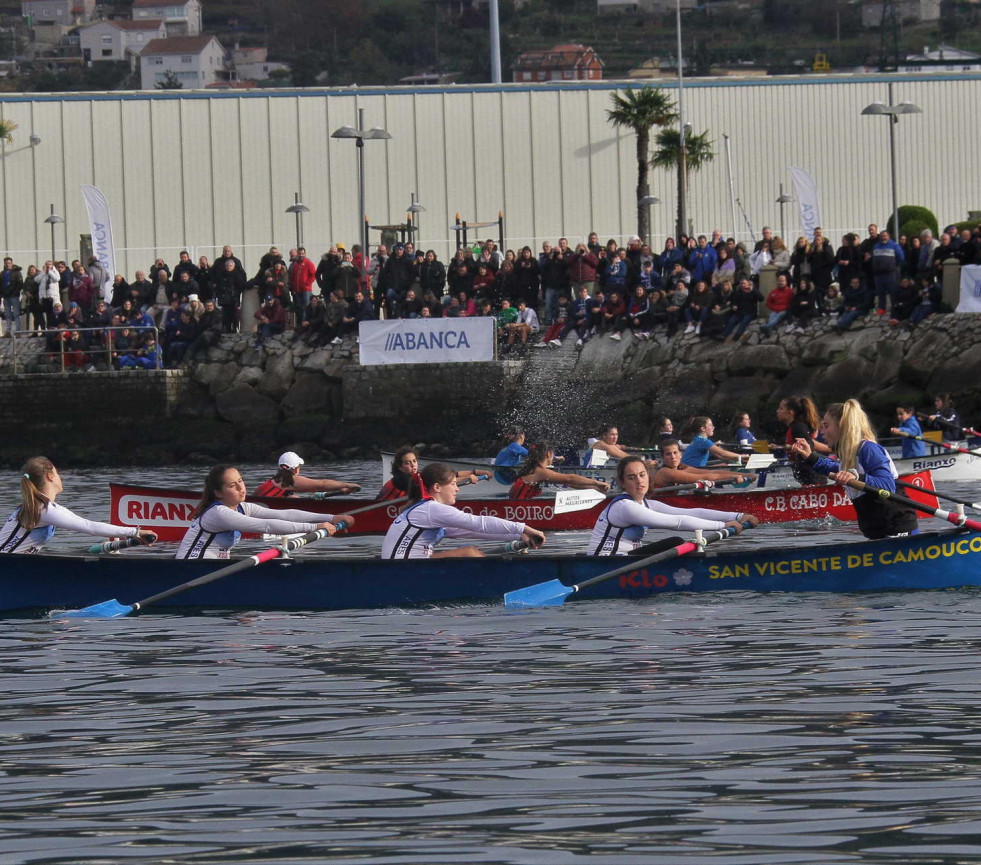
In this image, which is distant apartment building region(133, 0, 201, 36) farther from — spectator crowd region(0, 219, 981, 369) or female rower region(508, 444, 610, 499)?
female rower region(508, 444, 610, 499)

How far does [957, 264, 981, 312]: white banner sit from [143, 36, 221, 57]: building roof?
13236cm

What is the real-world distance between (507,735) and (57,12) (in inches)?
7119

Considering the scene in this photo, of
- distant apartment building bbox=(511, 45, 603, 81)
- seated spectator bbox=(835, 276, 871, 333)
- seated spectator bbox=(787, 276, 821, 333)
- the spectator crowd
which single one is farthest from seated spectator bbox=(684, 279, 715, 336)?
distant apartment building bbox=(511, 45, 603, 81)

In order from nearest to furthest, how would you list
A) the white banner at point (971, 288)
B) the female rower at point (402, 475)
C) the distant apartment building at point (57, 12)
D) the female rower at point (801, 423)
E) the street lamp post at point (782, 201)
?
the female rower at point (801, 423)
the female rower at point (402, 475)
the white banner at point (971, 288)
the street lamp post at point (782, 201)
the distant apartment building at point (57, 12)

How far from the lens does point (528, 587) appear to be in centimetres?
1437

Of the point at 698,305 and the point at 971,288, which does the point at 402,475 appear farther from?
the point at 698,305

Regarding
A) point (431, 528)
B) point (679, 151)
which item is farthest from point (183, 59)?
point (431, 528)

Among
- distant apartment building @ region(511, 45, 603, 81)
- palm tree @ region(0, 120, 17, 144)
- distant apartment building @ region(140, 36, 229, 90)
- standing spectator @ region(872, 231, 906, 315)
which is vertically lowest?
standing spectator @ region(872, 231, 906, 315)

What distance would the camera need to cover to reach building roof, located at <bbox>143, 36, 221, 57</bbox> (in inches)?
6038

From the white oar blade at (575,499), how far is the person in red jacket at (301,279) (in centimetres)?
1578

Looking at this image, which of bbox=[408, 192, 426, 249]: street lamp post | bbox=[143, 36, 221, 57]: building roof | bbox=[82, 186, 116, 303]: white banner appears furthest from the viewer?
bbox=[143, 36, 221, 57]: building roof

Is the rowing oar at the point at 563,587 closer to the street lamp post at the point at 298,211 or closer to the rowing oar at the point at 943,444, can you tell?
the rowing oar at the point at 943,444

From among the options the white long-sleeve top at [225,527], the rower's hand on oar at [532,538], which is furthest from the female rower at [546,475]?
the rower's hand on oar at [532,538]

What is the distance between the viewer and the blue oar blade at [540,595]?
14.2 metres
